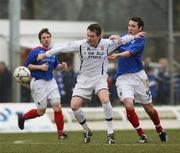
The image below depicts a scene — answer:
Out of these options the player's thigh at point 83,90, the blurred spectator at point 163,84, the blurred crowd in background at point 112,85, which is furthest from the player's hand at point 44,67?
the blurred spectator at point 163,84

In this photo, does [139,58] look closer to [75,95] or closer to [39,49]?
[75,95]

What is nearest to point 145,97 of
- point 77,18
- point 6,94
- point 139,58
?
point 139,58

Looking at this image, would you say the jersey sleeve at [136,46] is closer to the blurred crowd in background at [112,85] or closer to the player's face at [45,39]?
the player's face at [45,39]

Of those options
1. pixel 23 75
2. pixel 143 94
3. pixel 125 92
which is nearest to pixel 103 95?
pixel 125 92

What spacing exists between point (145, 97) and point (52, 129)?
695 cm

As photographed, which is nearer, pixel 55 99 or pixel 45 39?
pixel 45 39

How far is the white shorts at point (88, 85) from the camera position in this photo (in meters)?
16.3

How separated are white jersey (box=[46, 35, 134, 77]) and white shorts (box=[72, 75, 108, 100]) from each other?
96mm

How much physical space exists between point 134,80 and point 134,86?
0.12 metres

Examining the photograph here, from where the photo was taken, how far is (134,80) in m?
16.5

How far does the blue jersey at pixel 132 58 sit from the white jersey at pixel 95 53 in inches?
6.4

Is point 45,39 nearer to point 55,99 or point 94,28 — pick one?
point 55,99

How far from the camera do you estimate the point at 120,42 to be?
16250mm

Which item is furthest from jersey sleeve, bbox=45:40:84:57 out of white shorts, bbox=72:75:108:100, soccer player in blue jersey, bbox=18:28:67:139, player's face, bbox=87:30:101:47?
soccer player in blue jersey, bbox=18:28:67:139
